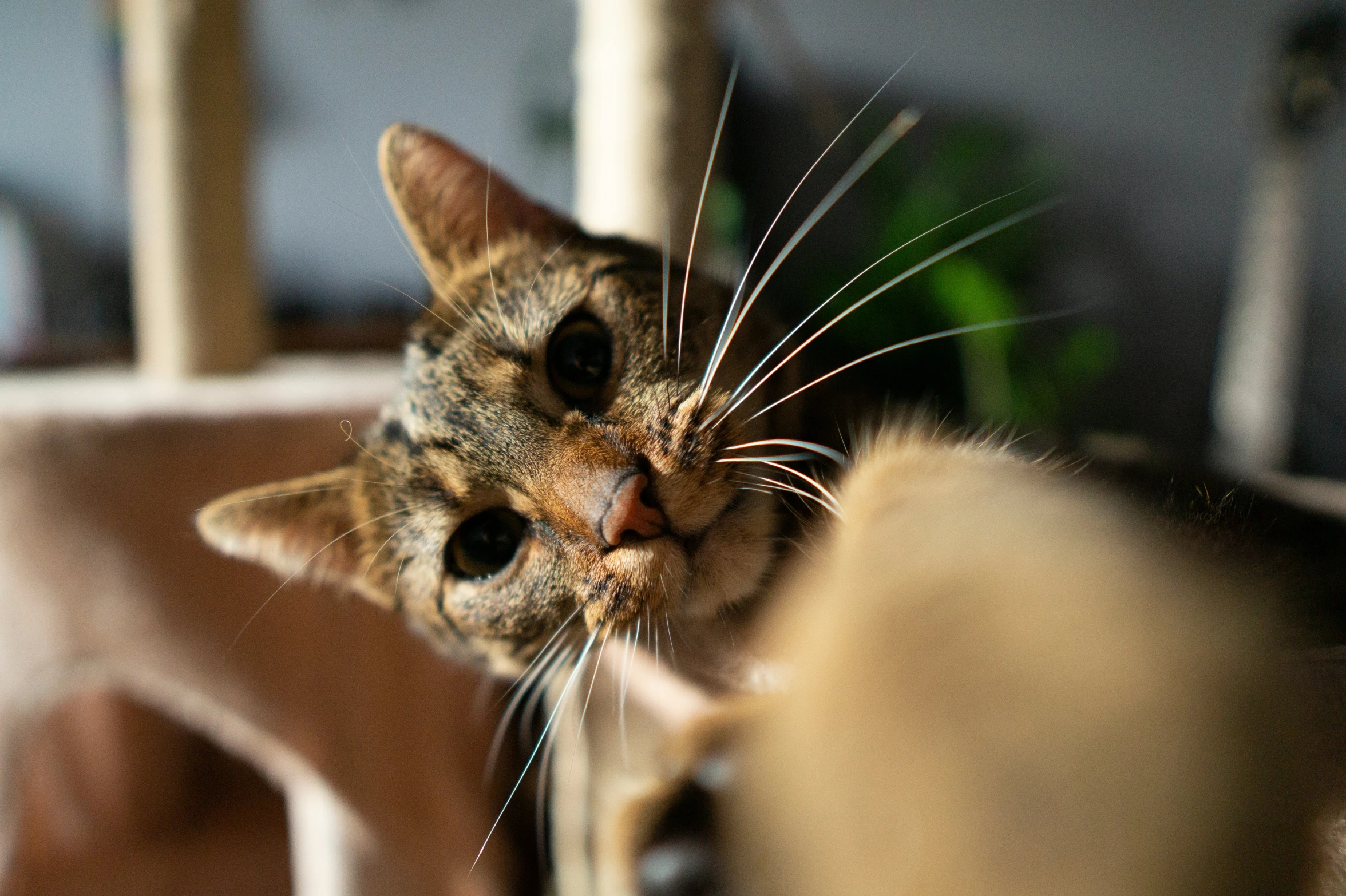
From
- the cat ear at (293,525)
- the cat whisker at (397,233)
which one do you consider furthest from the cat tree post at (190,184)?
the cat ear at (293,525)

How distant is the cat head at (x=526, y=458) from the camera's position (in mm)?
595

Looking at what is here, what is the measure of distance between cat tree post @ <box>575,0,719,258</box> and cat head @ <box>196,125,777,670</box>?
0.79 ft

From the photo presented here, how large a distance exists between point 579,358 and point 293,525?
1.06ft

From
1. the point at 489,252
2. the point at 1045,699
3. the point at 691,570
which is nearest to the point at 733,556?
the point at 691,570

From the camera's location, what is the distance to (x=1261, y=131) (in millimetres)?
2133

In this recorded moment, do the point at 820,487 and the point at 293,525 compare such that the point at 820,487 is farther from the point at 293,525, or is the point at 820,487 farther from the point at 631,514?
the point at 293,525

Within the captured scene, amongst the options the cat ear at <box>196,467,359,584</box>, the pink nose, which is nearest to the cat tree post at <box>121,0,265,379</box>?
the cat ear at <box>196,467,359,584</box>

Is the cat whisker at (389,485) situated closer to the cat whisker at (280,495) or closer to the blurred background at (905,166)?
the cat whisker at (280,495)

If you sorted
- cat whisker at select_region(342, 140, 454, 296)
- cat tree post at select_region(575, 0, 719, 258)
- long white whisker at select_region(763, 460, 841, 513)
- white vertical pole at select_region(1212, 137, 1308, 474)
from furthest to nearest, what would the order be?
white vertical pole at select_region(1212, 137, 1308, 474)
cat tree post at select_region(575, 0, 719, 258)
cat whisker at select_region(342, 140, 454, 296)
long white whisker at select_region(763, 460, 841, 513)

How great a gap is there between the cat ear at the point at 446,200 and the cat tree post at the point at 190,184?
0.47m

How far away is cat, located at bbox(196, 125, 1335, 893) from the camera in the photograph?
388 mm

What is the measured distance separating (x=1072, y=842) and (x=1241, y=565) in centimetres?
18

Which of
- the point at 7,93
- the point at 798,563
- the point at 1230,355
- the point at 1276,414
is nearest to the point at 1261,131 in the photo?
the point at 1230,355

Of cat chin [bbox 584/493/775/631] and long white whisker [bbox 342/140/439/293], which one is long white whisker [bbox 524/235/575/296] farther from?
cat chin [bbox 584/493/775/631]
